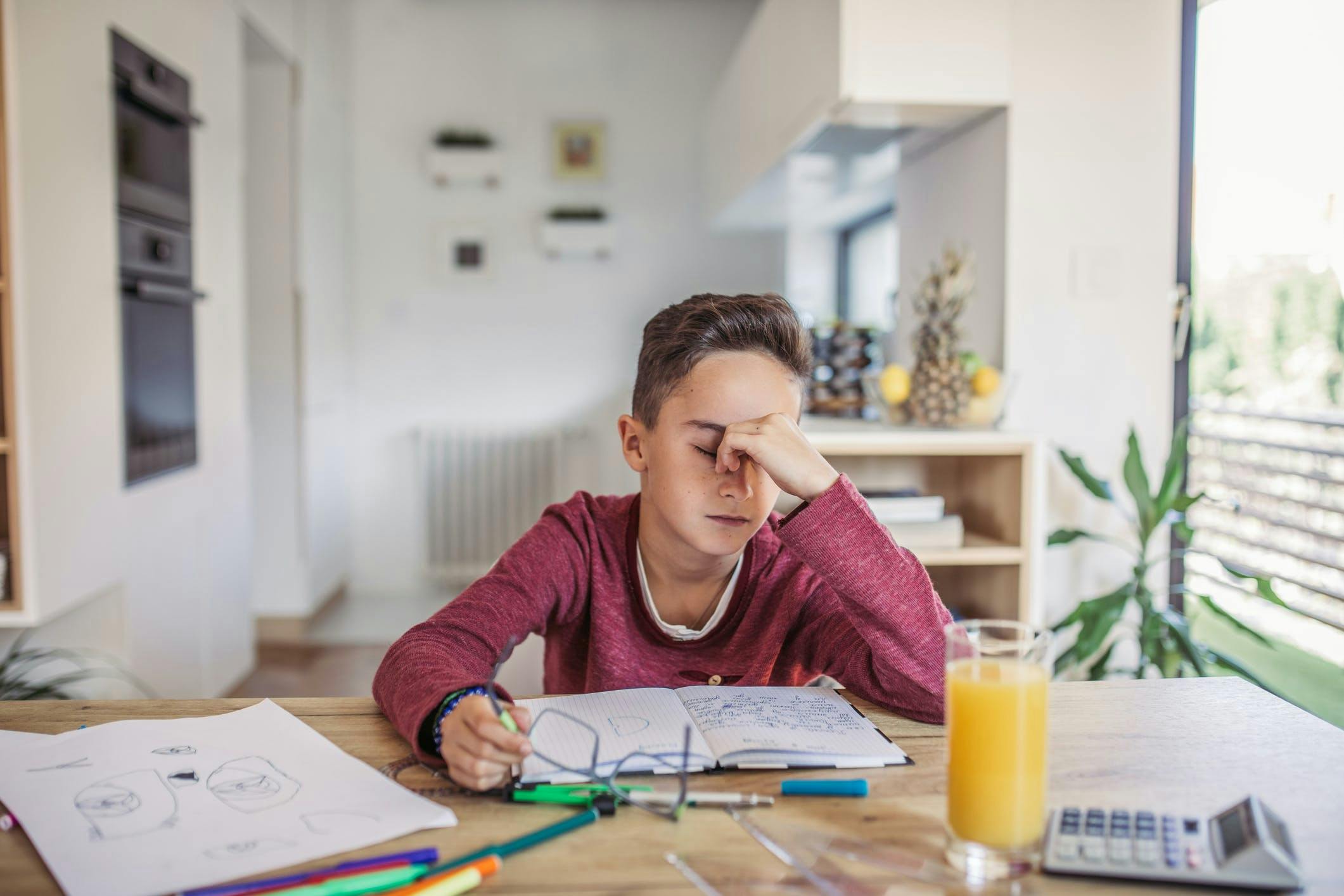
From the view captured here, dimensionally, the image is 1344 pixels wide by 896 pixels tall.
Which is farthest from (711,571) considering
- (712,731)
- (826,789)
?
(826,789)

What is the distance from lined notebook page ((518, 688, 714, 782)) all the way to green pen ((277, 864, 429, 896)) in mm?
159

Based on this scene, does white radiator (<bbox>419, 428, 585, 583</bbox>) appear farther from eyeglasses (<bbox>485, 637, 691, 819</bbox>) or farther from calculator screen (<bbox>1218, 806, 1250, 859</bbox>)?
calculator screen (<bbox>1218, 806, 1250, 859</bbox>)

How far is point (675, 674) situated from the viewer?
1207 millimetres

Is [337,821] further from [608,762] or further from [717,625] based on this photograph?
[717,625]

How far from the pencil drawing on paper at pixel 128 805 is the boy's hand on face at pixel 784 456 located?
1.85 ft

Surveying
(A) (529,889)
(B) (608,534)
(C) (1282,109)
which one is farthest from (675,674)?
(C) (1282,109)

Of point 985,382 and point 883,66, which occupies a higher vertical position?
point 883,66

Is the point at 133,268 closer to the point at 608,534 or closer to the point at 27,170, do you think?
the point at 27,170

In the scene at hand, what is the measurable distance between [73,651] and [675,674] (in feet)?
5.83

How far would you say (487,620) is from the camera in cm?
109

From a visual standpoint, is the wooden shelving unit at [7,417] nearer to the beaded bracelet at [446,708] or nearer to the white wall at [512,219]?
the beaded bracelet at [446,708]

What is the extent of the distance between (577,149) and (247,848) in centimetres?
440

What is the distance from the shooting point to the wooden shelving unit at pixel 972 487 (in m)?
2.10

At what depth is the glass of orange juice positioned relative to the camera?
2.10 ft
